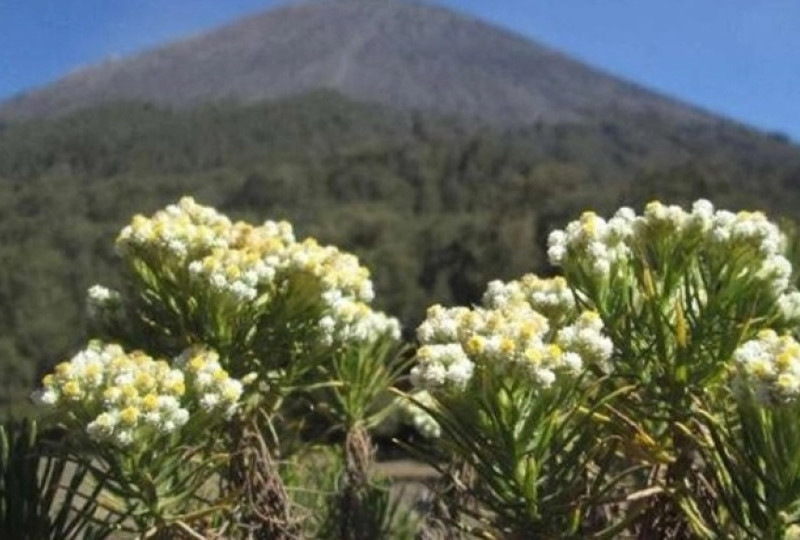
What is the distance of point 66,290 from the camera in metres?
47.5

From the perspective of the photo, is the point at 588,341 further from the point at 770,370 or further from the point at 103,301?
the point at 103,301

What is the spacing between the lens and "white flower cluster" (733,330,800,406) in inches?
72.5

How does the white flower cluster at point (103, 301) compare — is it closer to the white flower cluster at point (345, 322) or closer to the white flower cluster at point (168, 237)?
the white flower cluster at point (168, 237)

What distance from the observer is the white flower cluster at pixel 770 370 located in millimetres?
1842

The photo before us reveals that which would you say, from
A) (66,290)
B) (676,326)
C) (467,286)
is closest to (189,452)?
(676,326)

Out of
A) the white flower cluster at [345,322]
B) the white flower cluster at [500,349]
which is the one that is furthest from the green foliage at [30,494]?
the white flower cluster at [500,349]

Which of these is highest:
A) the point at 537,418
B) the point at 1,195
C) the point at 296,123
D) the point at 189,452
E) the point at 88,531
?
the point at 296,123

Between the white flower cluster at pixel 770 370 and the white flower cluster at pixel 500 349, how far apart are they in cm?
28

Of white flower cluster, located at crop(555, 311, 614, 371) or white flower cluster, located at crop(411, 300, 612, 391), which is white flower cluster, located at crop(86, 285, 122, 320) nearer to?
white flower cluster, located at crop(411, 300, 612, 391)

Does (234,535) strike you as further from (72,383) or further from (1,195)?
(1,195)

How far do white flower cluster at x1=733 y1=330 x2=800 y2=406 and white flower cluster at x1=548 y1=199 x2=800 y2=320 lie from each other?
335mm

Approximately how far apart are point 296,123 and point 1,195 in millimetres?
93309

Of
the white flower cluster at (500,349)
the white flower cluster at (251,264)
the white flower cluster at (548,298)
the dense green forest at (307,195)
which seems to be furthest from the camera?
the dense green forest at (307,195)

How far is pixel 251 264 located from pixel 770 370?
1.29 metres
